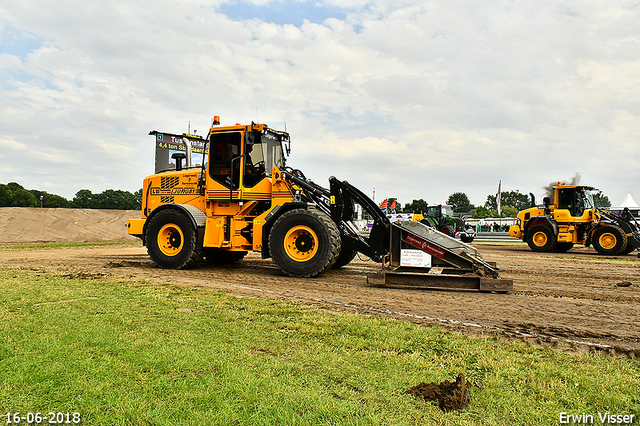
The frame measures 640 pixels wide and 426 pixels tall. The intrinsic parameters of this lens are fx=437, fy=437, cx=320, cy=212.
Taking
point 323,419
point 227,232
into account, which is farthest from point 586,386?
point 227,232

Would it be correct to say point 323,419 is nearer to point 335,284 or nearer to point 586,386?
point 586,386

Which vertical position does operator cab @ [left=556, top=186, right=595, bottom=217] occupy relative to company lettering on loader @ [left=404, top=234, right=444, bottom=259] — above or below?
above

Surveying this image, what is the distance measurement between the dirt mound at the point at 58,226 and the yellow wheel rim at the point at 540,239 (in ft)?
57.6

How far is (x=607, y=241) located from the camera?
16.4m

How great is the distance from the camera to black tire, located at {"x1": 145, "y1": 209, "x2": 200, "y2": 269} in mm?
9578

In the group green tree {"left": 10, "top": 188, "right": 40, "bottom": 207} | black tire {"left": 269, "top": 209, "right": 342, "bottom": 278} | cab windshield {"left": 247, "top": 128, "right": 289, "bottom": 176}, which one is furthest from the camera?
green tree {"left": 10, "top": 188, "right": 40, "bottom": 207}

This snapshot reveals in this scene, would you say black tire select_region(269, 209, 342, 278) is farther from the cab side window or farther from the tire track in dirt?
the cab side window

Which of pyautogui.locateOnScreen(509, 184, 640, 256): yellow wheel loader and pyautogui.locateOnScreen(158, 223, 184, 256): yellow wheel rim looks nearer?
pyautogui.locateOnScreen(158, 223, 184, 256): yellow wheel rim

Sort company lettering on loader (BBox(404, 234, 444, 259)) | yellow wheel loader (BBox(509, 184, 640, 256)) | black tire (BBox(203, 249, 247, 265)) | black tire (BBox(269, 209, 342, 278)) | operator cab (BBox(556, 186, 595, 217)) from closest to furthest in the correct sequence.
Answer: company lettering on loader (BBox(404, 234, 444, 259)) < black tire (BBox(269, 209, 342, 278)) < black tire (BBox(203, 249, 247, 265)) < yellow wheel loader (BBox(509, 184, 640, 256)) < operator cab (BBox(556, 186, 595, 217))

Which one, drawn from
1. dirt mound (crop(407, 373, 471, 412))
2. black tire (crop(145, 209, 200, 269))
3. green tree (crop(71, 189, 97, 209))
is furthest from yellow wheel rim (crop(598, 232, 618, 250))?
green tree (crop(71, 189, 97, 209))

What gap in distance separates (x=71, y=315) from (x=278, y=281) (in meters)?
3.96

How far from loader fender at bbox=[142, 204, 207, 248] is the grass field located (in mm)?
4548

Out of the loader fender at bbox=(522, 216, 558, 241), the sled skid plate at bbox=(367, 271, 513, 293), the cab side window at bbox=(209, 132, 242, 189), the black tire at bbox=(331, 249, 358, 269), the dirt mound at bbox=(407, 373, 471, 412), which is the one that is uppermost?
the cab side window at bbox=(209, 132, 242, 189)

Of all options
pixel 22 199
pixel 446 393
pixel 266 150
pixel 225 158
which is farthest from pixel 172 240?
pixel 22 199
